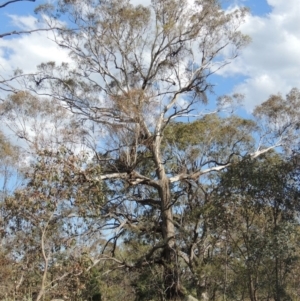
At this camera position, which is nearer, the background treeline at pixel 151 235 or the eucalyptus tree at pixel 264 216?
the background treeline at pixel 151 235

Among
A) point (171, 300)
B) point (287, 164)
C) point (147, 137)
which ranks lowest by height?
point (171, 300)

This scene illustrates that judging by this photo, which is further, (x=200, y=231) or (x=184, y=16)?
(x=200, y=231)

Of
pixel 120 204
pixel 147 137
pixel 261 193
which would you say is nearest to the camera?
pixel 261 193

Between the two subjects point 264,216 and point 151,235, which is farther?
point 151,235

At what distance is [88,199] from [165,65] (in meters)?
9.35

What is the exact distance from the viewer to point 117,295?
18594mm

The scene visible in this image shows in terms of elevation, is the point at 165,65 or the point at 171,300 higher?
the point at 165,65

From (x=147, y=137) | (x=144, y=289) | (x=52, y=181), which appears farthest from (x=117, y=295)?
(x=52, y=181)

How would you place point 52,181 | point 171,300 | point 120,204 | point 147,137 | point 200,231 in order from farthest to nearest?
point 200,231 → point 120,204 → point 147,137 → point 171,300 → point 52,181

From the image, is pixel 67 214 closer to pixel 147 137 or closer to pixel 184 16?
pixel 147 137

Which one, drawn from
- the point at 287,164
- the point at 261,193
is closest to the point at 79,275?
the point at 261,193

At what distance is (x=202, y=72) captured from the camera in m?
18.1

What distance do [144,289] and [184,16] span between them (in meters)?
8.91

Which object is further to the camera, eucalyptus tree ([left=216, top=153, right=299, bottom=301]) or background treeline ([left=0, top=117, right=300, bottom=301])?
eucalyptus tree ([left=216, top=153, right=299, bottom=301])
